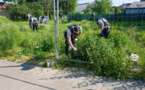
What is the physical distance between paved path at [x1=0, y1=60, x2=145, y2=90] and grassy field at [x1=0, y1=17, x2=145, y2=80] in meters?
0.31

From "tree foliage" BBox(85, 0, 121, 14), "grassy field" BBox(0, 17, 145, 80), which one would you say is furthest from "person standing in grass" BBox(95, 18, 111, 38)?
"tree foliage" BBox(85, 0, 121, 14)

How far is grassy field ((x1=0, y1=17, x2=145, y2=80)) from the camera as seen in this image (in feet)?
12.2

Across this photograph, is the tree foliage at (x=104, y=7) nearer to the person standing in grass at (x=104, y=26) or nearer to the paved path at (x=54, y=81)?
the person standing in grass at (x=104, y=26)

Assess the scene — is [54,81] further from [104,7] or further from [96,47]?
[104,7]

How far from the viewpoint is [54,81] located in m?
3.65

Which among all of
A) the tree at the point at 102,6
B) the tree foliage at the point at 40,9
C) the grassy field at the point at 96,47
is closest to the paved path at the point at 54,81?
the grassy field at the point at 96,47

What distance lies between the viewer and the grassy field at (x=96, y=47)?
12.2 ft

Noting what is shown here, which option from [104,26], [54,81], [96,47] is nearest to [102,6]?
[104,26]

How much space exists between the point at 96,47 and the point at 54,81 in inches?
65.8

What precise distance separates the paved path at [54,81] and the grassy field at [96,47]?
1.02 ft

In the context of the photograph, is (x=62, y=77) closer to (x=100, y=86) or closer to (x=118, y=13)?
(x=100, y=86)

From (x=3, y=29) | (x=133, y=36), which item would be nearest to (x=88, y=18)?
(x=133, y=36)

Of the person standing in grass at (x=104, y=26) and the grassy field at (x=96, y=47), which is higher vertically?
the person standing in grass at (x=104, y=26)

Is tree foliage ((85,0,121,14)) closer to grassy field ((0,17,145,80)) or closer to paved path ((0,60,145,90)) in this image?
grassy field ((0,17,145,80))
